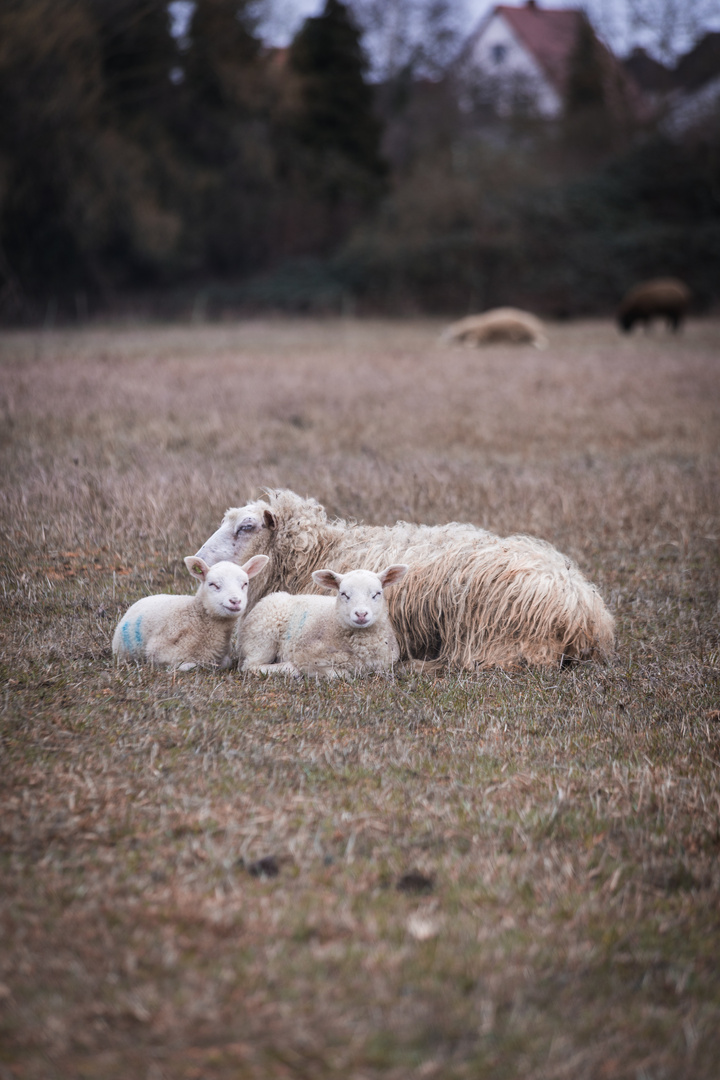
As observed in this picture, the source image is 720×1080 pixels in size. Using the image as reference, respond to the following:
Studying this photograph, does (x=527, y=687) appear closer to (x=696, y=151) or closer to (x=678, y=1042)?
(x=678, y=1042)

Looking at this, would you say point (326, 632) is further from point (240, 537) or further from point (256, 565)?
point (240, 537)

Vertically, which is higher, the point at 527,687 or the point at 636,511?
the point at 636,511

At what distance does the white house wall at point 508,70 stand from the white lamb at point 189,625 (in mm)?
43927

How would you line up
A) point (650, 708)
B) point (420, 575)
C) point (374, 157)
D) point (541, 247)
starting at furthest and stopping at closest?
1. point (374, 157)
2. point (541, 247)
3. point (420, 575)
4. point (650, 708)

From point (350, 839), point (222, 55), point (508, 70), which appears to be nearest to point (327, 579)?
point (350, 839)

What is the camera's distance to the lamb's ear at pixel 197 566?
4574mm

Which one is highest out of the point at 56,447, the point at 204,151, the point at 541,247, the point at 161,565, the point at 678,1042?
the point at 204,151

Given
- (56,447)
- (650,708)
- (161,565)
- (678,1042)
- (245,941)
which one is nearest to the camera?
(678,1042)

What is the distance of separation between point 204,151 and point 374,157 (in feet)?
26.3

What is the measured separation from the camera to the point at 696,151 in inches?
1265

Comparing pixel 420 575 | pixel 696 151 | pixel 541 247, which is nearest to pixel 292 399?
pixel 420 575

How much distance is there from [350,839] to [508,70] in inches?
2028

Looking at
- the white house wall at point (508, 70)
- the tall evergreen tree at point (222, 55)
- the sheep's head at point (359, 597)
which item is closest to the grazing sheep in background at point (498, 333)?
the tall evergreen tree at point (222, 55)

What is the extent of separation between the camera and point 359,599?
4.42 meters
